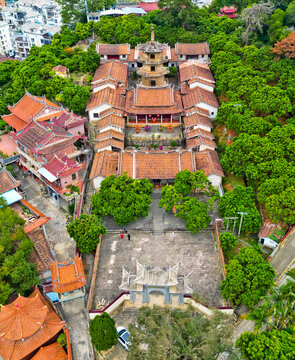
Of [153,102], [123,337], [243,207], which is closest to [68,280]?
[123,337]

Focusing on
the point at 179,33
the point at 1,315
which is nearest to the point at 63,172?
the point at 1,315

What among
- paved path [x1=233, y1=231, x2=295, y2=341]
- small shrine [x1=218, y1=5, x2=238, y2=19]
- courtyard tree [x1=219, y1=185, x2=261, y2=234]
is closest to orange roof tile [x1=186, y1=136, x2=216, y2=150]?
courtyard tree [x1=219, y1=185, x2=261, y2=234]

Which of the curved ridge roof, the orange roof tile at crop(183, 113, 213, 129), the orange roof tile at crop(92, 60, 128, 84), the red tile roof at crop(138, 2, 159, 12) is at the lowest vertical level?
the curved ridge roof

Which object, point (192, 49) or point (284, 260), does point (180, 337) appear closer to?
point (284, 260)

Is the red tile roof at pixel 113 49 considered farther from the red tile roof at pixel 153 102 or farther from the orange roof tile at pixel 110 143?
the orange roof tile at pixel 110 143

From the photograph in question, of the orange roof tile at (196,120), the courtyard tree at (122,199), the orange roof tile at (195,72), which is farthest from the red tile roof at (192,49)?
the courtyard tree at (122,199)

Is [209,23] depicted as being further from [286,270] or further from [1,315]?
[1,315]

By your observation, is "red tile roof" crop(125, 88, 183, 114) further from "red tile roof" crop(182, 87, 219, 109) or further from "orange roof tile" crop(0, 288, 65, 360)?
"orange roof tile" crop(0, 288, 65, 360)
